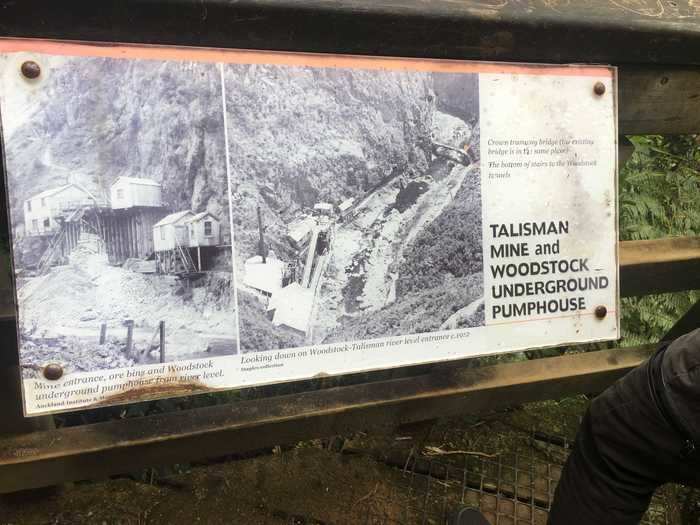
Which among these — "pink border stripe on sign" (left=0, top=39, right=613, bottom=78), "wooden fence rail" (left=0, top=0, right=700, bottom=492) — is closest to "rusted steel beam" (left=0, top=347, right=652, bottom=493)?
"wooden fence rail" (left=0, top=0, right=700, bottom=492)

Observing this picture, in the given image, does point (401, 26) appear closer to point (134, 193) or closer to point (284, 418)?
point (134, 193)

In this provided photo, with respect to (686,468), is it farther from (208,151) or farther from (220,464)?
(220,464)

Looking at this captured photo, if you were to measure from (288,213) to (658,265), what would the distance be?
128 centimetres

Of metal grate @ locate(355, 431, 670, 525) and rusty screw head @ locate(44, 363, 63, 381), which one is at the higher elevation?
rusty screw head @ locate(44, 363, 63, 381)

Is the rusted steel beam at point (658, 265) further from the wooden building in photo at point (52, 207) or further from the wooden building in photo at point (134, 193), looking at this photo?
the wooden building in photo at point (52, 207)

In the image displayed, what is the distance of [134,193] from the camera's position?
3.63ft

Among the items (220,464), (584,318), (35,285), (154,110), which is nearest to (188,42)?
(154,110)

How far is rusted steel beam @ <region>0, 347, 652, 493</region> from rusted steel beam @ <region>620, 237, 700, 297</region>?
0.25 metres

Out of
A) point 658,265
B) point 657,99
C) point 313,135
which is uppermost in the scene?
point 657,99

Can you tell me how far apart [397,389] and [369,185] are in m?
0.64

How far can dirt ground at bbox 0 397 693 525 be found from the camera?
1773 mm

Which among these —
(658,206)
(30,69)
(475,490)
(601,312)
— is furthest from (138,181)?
(658,206)

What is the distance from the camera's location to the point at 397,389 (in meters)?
1.53

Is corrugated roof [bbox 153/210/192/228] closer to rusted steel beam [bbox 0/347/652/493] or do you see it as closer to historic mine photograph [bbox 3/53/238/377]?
historic mine photograph [bbox 3/53/238/377]
